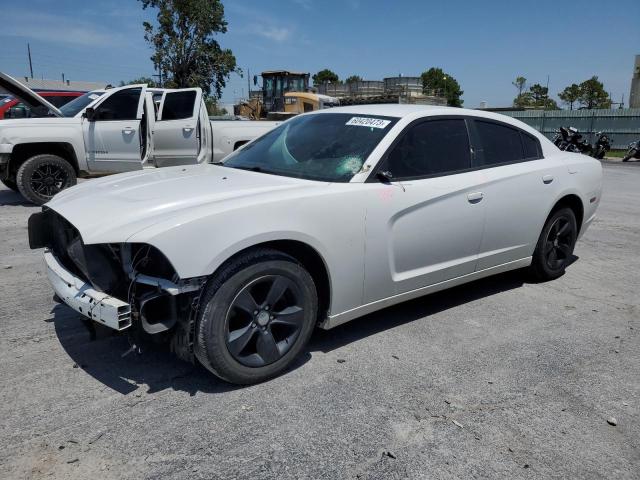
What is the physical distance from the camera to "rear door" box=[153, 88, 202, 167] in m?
9.05

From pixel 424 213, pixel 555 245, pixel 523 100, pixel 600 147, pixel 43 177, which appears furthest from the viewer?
pixel 523 100

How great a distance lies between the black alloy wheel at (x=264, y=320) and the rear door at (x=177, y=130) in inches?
257

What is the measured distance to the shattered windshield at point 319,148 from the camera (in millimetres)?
3619

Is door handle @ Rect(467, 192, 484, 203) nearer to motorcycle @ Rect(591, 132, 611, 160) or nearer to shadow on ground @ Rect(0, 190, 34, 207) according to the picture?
shadow on ground @ Rect(0, 190, 34, 207)

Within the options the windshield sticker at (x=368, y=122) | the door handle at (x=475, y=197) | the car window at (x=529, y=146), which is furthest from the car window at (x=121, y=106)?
the door handle at (x=475, y=197)

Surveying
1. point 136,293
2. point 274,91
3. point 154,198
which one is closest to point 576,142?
point 274,91

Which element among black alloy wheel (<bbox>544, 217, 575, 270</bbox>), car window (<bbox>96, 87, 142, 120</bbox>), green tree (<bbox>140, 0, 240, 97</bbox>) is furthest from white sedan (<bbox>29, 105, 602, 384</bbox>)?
green tree (<bbox>140, 0, 240, 97</bbox>)

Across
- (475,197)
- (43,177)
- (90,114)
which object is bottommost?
(43,177)

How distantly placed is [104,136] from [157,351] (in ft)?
20.3

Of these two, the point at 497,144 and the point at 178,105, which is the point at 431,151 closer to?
the point at 497,144

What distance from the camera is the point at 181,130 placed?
9031 millimetres

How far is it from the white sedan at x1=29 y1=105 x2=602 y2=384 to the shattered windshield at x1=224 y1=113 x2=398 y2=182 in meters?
0.01

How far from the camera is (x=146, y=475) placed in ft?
7.55

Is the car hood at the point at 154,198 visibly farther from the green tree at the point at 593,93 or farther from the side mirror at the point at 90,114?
the green tree at the point at 593,93
